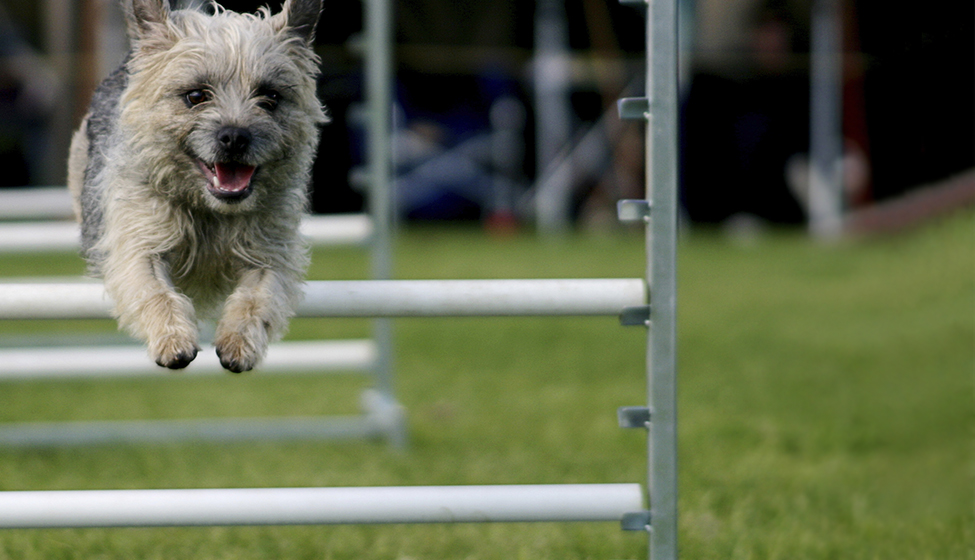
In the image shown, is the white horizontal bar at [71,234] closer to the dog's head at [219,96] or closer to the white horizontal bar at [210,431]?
the dog's head at [219,96]

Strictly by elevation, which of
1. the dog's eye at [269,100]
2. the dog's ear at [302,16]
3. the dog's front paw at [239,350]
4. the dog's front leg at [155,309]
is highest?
the dog's ear at [302,16]

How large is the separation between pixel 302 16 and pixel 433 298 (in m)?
0.65

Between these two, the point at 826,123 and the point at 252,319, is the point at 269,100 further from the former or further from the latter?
the point at 826,123

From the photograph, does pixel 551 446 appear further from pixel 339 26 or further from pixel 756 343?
pixel 339 26

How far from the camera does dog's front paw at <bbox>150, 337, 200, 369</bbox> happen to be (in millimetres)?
2154

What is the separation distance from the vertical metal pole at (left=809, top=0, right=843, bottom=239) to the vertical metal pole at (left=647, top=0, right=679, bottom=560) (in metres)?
11.2

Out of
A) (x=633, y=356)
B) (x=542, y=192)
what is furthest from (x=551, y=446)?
(x=542, y=192)

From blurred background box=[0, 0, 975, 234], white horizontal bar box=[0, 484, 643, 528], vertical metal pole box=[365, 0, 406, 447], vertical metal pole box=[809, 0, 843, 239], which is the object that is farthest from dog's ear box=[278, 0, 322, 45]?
vertical metal pole box=[809, 0, 843, 239]

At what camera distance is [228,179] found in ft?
7.41

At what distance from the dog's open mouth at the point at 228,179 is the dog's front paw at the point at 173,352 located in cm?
32

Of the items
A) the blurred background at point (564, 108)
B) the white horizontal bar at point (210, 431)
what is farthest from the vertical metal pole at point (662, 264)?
the blurred background at point (564, 108)

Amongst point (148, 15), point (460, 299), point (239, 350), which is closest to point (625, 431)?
point (460, 299)

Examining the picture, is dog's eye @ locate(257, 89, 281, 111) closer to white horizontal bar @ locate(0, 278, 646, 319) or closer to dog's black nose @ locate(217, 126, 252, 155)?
dog's black nose @ locate(217, 126, 252, 155)

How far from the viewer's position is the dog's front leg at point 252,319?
2188 millimetres
